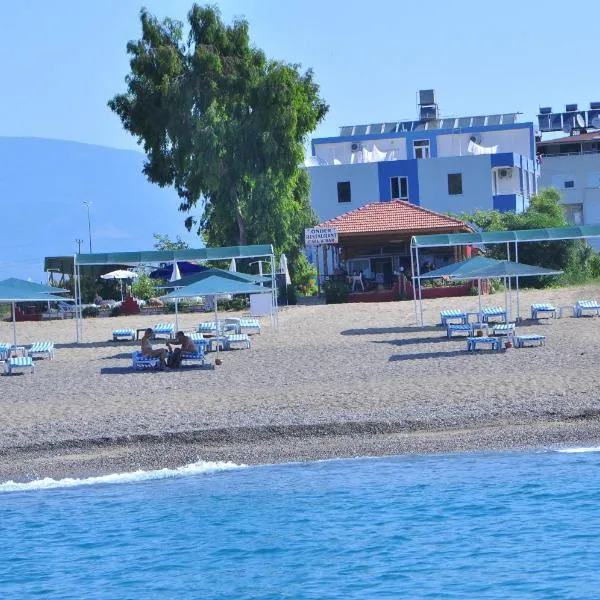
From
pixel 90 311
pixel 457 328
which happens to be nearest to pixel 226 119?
pixel 90 311

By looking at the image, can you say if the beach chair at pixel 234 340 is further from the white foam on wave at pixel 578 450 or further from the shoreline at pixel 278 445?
the white foam on wave at pixel 578 450

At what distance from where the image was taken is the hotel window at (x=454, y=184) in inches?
2707

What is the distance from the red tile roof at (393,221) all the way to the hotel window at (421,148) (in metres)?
24.3

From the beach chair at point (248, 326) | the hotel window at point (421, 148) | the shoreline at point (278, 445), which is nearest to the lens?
the shoreline at point (278, 445)

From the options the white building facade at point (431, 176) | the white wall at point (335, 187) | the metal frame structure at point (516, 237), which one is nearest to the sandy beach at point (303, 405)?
the metal frame structure at point (516, 237)

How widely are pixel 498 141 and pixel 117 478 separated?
202ft

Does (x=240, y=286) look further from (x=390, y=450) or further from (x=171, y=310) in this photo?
(x=171, y=310)

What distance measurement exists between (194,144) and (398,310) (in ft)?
54.0

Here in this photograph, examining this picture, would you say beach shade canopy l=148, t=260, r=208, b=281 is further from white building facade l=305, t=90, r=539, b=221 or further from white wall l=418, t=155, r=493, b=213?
white wall l=418, t=155, r=493, b=213

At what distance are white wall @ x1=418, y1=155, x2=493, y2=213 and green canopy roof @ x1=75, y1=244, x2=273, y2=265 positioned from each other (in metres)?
33.2

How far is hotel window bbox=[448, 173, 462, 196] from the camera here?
68.8m

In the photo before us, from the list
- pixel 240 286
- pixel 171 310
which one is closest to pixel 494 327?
pixel 240 286

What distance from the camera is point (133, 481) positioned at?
62.3ft

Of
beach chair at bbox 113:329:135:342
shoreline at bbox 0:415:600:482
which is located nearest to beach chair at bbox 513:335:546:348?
shoreline at bbox 0:415:600:482
